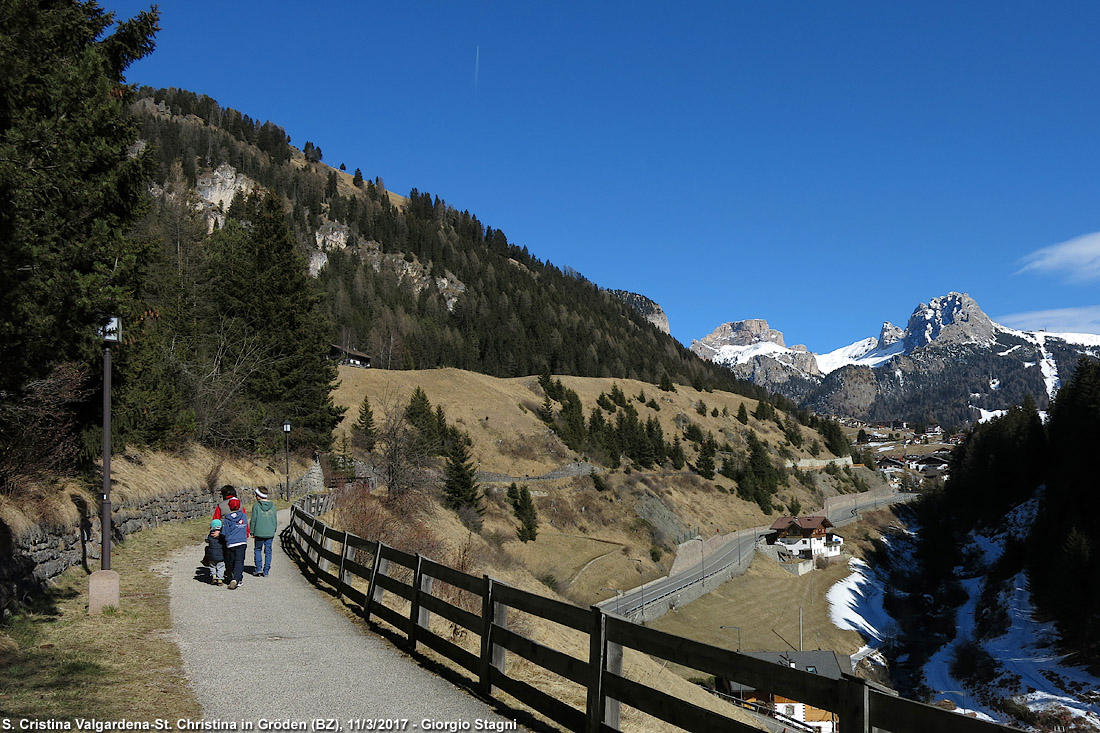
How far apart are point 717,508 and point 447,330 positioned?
7562cm

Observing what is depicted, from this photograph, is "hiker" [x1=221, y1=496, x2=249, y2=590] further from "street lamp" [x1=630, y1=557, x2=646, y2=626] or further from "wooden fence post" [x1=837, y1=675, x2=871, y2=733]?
"street lamp" [x1=630, y1=557, x2=646, y2=626]

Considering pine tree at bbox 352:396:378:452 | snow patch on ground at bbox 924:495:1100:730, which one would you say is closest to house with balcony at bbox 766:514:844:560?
snow patch on ground at bbox 924:495:1100:730

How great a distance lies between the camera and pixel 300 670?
8.49m

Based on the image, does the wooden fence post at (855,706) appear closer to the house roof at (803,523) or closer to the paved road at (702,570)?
the paved road at (702,570)

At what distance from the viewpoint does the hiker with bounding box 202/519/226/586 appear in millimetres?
14367

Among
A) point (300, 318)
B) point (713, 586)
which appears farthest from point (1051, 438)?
point (300, 318)

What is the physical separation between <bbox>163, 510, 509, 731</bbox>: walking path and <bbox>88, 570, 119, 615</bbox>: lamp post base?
103 cm

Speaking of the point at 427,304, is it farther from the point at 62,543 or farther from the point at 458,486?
the point at 62,543

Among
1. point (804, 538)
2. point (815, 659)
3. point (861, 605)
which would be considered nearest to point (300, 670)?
point (815, 659)

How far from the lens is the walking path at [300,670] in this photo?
22.7ft

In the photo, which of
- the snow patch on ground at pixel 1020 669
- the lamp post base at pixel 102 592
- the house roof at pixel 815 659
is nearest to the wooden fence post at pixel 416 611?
the lamp post base at pixel 102 592

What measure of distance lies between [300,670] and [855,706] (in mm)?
6431

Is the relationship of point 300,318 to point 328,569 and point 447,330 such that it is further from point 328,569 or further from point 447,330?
point 447,330

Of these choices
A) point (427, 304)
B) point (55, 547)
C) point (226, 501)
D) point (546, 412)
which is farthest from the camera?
point (427, 304)
